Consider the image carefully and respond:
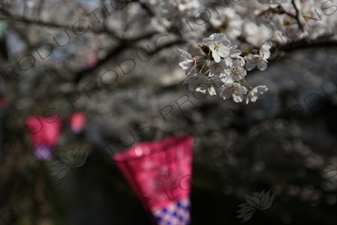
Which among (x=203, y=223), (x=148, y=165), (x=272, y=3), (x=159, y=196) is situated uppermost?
(x=272, y=3)

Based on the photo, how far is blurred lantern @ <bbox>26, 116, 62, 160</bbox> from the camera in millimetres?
3845

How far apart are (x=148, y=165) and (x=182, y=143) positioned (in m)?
0.21

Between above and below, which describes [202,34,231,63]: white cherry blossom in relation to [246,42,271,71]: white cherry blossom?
above

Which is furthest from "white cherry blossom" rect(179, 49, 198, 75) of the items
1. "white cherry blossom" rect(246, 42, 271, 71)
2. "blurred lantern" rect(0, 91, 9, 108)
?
"blurred lantern" rect(0, 91, 9, 108)

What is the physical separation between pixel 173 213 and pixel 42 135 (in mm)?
2784

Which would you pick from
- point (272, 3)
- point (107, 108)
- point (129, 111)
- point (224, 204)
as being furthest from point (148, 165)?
point (129, 111)

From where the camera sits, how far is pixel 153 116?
3312 mm

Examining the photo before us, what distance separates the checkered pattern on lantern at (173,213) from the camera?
5.89 feet

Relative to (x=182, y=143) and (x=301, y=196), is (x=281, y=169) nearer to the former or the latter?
(x=301, y=196)

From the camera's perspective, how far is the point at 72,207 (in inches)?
297

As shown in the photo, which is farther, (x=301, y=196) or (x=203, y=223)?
(x=203, y=223)

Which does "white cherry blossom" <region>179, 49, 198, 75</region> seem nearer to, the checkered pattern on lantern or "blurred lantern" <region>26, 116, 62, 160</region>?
the checkered pattern on lantern

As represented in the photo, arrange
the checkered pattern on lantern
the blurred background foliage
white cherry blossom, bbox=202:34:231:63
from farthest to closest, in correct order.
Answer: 1. the blurred background foliage
2. the checkered pattern on lantern
3. white cherry blossom, bbox=202:34:231:63

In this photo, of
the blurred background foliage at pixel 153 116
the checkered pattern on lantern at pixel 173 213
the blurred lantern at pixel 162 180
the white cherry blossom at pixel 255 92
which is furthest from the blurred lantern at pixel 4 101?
the white cherry blossom at pixel 255 92
